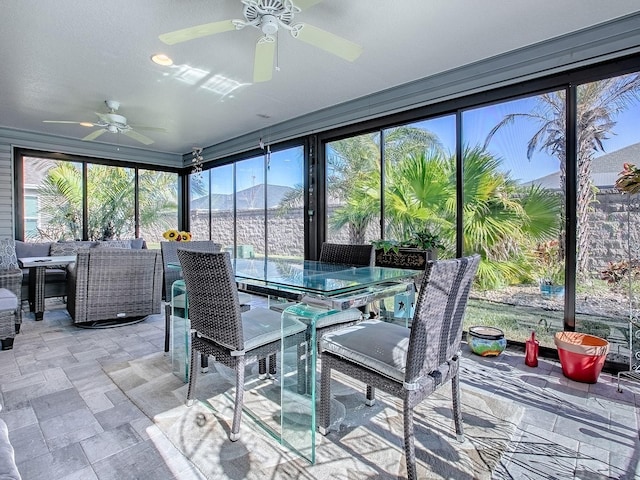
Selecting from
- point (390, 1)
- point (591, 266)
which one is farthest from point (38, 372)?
point (591, 266)

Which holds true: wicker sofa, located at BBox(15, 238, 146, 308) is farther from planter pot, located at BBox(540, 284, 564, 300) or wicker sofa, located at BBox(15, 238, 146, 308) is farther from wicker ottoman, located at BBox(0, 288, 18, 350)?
planter pot, located at BBox(540, 284, 564, 300)

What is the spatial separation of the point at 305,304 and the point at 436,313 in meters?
0.61

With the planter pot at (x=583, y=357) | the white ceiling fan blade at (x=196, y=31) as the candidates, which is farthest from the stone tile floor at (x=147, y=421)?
the white ceiling fan blade at (x=196, y=31)

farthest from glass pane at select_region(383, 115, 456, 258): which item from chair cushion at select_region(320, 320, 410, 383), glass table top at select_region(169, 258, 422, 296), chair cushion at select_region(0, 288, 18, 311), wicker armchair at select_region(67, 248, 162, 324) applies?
chair cushion at select_region(0, 288, 18, 311)

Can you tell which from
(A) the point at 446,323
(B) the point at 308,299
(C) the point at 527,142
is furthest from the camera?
(C) the point at 527,142

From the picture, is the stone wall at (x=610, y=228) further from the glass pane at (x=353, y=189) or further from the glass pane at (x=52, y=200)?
the glass pane at (x=52, y=200)

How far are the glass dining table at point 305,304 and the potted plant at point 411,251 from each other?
3.19 ft

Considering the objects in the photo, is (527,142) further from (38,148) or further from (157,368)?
(38,148)

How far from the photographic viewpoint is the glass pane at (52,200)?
18.7ft

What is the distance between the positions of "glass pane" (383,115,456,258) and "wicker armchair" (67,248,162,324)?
2.77 m

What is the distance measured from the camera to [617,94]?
2.74 m

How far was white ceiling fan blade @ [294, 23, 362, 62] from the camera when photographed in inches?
84.7

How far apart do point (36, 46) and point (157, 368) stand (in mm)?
2799

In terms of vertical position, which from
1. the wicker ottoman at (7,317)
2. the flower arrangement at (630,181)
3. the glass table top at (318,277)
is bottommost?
the wicker ottoman at (7,317)
